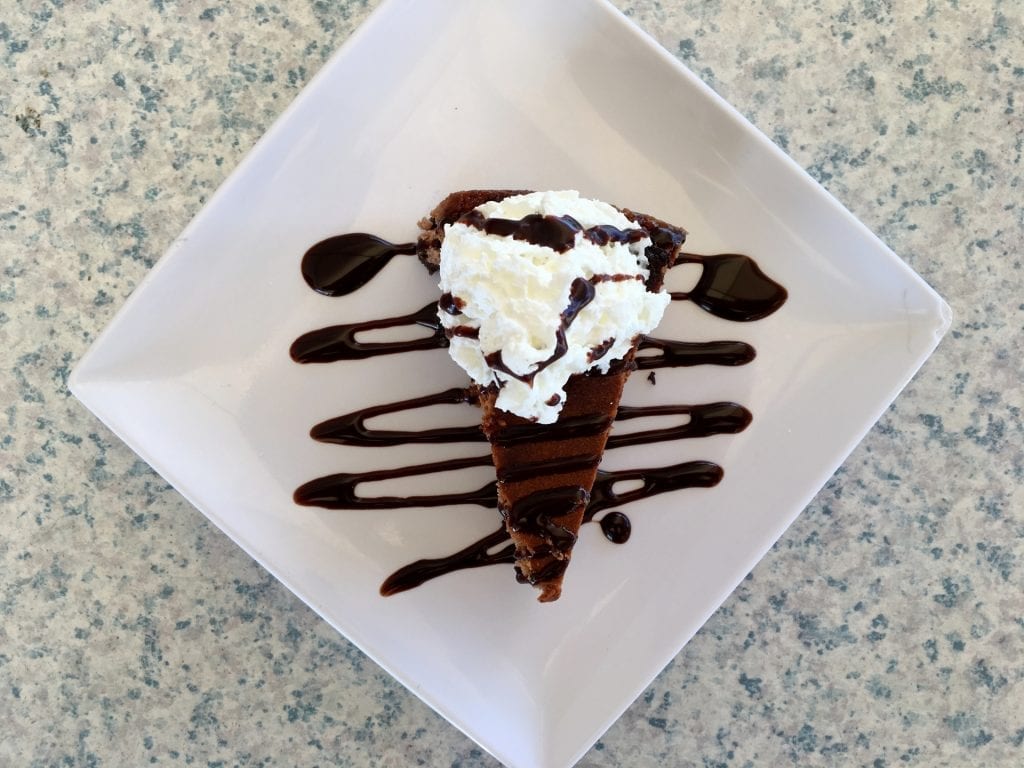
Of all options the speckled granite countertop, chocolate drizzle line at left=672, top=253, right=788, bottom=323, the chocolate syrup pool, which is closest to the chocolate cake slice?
the chocolate syrup pool

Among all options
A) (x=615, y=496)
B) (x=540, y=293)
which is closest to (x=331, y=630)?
(x=615, y=496)

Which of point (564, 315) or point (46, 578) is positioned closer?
point (564, 315)

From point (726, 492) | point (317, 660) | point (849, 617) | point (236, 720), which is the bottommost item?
point (236, 720)

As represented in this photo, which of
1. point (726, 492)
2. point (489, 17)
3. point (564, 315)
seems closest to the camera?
point (564, 315)

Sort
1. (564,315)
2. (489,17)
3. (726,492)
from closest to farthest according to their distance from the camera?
1. (564,315)
2. (489,17)
3. (726,492)

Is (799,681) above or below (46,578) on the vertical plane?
above

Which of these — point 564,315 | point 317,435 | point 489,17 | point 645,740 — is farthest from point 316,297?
point 645,740

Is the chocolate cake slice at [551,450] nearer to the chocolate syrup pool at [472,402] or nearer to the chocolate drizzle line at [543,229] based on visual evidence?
the chocolate syrup pool at [472,402]

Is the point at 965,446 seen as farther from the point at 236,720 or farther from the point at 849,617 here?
the point at 236,720
